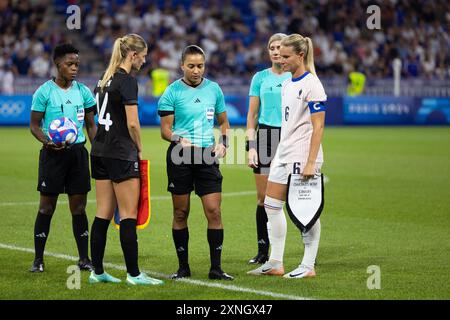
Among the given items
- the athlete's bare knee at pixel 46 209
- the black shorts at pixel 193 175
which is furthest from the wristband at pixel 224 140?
the athlete's bare knee at pixel 46 209

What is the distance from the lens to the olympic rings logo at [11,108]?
2867cm

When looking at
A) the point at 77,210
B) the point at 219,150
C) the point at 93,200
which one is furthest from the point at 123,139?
the point at 93,200

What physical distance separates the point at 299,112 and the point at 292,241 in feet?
8.61

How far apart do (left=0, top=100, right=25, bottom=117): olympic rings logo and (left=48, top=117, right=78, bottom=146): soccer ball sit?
2114 centimetres

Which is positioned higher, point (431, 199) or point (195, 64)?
point (195, 64)

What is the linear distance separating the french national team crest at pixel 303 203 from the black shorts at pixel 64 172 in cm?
207

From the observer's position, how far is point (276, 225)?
8.17 meters

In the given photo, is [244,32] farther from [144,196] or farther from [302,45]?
[144,196]

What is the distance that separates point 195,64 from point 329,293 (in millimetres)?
2357

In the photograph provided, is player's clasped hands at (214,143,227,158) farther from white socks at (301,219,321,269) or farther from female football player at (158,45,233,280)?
white socks at (301,219,321,269)

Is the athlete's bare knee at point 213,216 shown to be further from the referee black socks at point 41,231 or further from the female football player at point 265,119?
the referee black socks at point 41,231

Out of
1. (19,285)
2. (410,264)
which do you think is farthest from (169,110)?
(410,264)
